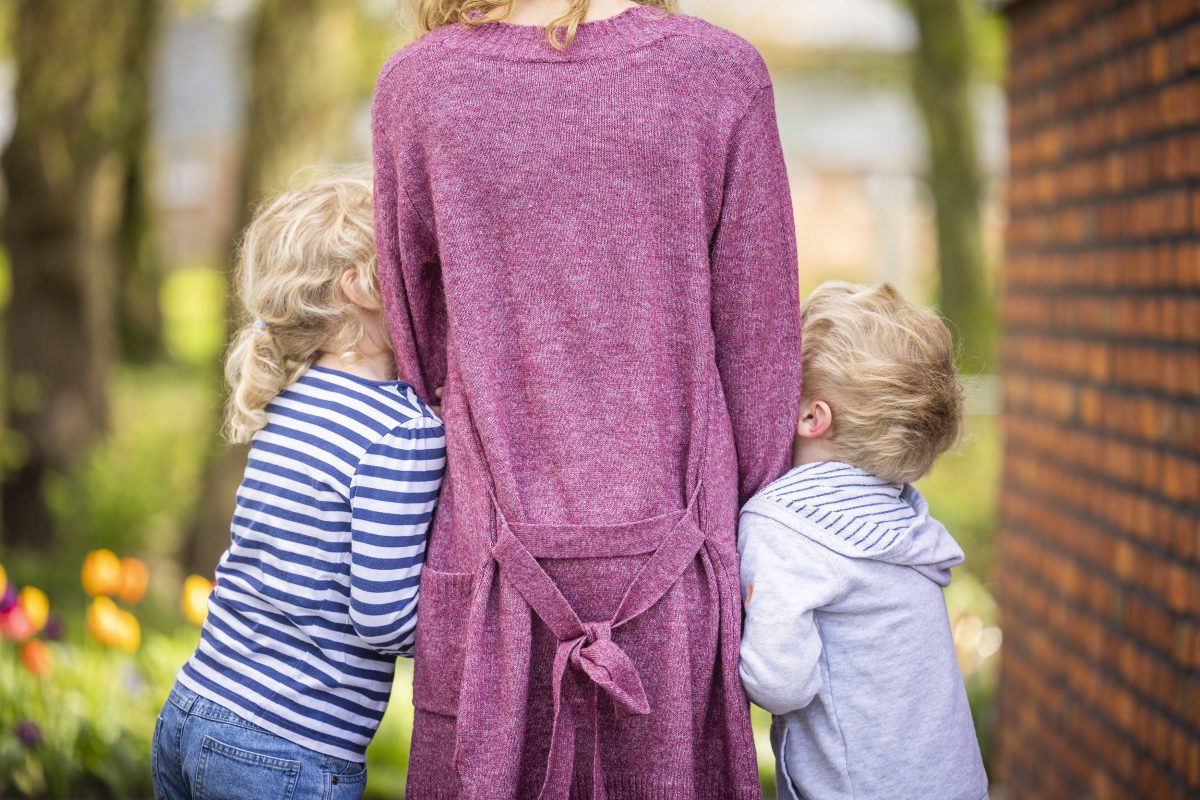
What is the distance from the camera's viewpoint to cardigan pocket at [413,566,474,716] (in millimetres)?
1933

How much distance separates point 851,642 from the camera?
201 cm

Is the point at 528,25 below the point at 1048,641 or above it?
above

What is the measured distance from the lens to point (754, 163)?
1.94 m

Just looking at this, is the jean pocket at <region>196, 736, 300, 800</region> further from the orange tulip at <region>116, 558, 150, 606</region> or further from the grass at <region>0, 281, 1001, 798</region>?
the orange tulip at <region>116, 558, 150, 606</region>

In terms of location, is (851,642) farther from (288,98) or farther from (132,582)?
(288,98)

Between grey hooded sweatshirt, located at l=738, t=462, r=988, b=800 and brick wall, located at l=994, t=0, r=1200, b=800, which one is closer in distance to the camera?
grey hooded sweatshirt, located at l=738, t=462, r=988, b=800

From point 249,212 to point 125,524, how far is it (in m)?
2.34

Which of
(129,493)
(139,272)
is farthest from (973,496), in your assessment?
(139,272)

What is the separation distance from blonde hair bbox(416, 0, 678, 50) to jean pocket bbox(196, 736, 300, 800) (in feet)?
3.90

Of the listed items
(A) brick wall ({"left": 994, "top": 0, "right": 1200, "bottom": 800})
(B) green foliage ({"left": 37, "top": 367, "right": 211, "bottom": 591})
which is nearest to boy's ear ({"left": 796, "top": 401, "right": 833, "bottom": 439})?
(A) brick wall ({"left": 994, "top": 0, "right": 1200, "bottom": 800})

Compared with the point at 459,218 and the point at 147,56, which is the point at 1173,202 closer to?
the point at 459,218

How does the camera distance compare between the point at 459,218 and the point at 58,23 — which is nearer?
the point at 459,218

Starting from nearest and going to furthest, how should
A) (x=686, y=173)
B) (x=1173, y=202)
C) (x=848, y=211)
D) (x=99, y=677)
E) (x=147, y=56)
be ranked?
(x=686, y=173), (x=1173, y=202), (x=99, y=677), (x=147, y=56), (x=848, y=211)

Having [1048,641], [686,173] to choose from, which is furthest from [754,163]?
[1048,641]
